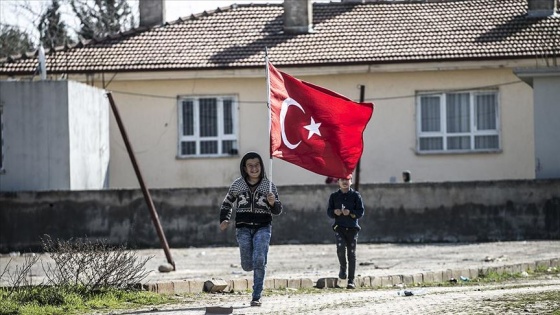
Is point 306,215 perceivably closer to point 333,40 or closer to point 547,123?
point 547,123

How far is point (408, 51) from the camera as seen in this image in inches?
1448

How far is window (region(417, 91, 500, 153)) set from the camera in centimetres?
3691

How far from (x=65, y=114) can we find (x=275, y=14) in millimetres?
10867

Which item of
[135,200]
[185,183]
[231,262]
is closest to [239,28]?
[185,183]

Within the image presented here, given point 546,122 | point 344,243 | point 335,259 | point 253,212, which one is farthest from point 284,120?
point 546,122

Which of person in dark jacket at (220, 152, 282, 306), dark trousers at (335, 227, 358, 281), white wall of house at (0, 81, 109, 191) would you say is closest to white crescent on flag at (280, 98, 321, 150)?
person in dark jacket at (220, 152, 282, 306)

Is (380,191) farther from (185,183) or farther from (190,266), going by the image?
(185,183)

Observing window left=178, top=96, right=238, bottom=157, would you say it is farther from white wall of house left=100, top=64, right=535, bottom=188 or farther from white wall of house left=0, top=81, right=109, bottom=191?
white wall of house left=0, top=81, right=109, bottom=191

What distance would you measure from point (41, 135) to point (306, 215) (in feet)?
22.9

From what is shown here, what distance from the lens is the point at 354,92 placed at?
36719mm

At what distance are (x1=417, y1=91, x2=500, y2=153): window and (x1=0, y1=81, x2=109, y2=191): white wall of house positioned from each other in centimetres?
1010

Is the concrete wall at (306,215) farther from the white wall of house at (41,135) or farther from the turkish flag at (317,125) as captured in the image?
the turkish flag at (317,125)

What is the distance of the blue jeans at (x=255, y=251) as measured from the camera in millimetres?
15664

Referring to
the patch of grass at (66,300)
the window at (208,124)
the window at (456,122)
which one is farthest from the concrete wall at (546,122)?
the patch of grass at (66,300)
